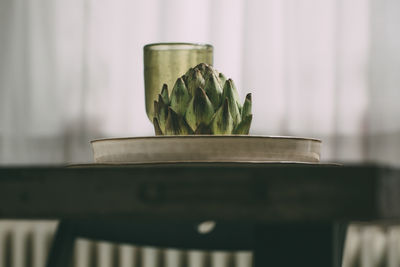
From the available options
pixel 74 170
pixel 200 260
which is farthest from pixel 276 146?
pixel 200 260

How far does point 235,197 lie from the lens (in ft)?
1.12

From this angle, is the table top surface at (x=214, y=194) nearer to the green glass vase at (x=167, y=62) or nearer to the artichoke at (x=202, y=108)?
the artichoke at (x=202, y=108)

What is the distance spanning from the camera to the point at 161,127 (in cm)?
56

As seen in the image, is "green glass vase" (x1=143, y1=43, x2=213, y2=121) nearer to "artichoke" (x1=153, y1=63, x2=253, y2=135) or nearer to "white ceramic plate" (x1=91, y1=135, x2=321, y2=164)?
"artichoke" (x1=153, y1=63, x2=253, y2=135)

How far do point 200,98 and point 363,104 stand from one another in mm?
981

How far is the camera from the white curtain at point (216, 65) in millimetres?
1406

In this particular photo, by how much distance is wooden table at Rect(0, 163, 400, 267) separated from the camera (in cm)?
33

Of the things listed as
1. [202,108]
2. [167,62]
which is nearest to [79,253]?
[167,62]

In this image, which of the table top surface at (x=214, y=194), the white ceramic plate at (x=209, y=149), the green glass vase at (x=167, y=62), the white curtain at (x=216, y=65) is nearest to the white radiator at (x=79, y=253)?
the white curtain at (x=216, y=65)

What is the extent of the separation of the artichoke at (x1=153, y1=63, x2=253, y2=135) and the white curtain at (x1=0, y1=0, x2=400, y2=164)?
33.9 inches

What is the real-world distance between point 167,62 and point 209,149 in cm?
26

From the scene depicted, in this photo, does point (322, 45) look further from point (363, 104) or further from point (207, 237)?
point (207, 237)

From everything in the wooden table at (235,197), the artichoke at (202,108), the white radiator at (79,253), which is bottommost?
the white radiator at (79,253)

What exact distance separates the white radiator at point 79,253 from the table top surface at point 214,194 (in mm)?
1057
